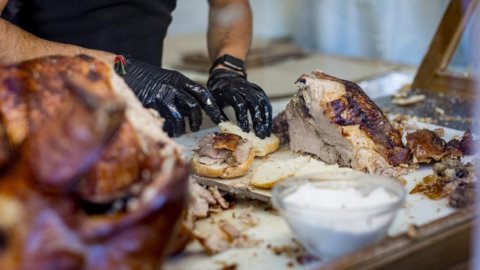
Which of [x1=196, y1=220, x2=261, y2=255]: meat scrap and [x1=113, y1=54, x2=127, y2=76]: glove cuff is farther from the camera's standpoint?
[x1=113, y1=54, x2=127, y2=76]: glove cuff

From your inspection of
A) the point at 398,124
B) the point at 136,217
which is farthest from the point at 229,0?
the point at 136,217

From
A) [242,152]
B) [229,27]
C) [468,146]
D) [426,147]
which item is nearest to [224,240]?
[242,152]

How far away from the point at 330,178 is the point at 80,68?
0.84 meters

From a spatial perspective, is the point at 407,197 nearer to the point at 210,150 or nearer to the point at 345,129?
the point at 345,129

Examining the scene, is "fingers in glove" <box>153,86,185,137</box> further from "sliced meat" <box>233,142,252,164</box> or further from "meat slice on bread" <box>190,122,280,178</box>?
"sliced meat" <box>233,142,252,164</box>

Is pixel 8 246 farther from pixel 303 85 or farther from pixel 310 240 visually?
pixel 303 85

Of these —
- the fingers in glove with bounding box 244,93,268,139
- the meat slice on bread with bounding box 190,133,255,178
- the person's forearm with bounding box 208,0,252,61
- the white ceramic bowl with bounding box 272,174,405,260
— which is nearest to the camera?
the white ceramic bowl with bounding box 272,174,405,260

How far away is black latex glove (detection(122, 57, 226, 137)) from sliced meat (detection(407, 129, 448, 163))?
88 cm

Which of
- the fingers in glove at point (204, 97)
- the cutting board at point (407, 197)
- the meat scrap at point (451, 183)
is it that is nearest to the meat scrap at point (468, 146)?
the cutting board at point (407, 197)

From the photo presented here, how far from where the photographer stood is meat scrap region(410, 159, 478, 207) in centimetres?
209

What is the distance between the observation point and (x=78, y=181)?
56.2 inches

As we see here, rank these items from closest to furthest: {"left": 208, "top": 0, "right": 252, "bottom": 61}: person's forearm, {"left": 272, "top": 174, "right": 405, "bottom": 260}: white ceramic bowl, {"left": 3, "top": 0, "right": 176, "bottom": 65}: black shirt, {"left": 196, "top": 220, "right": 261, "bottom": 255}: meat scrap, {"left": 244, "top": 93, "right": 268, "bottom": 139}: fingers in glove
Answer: {"left": 272, "top": 174, "right": 405, "bottom": 260}: white ceramic bowl, {"left": 196, "top": 220, "right": 261, "bottom": 255}: meat scrap, {"left": 244, "top": 93, "right": 268, "bottom": 139}: fingers in glove, {"left": 3, "top": 0, "right": 176, "bottom": 65}: black shirt, {"left": 208, "top": 0, "right": 252, "bottom": 61}: person's forearm

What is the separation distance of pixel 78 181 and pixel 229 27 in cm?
265

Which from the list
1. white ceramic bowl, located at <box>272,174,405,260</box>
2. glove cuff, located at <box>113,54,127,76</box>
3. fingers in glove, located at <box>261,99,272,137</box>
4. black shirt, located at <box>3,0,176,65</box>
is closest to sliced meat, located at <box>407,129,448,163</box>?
fingers in glove, located at <box>261,99,272,137</box>
